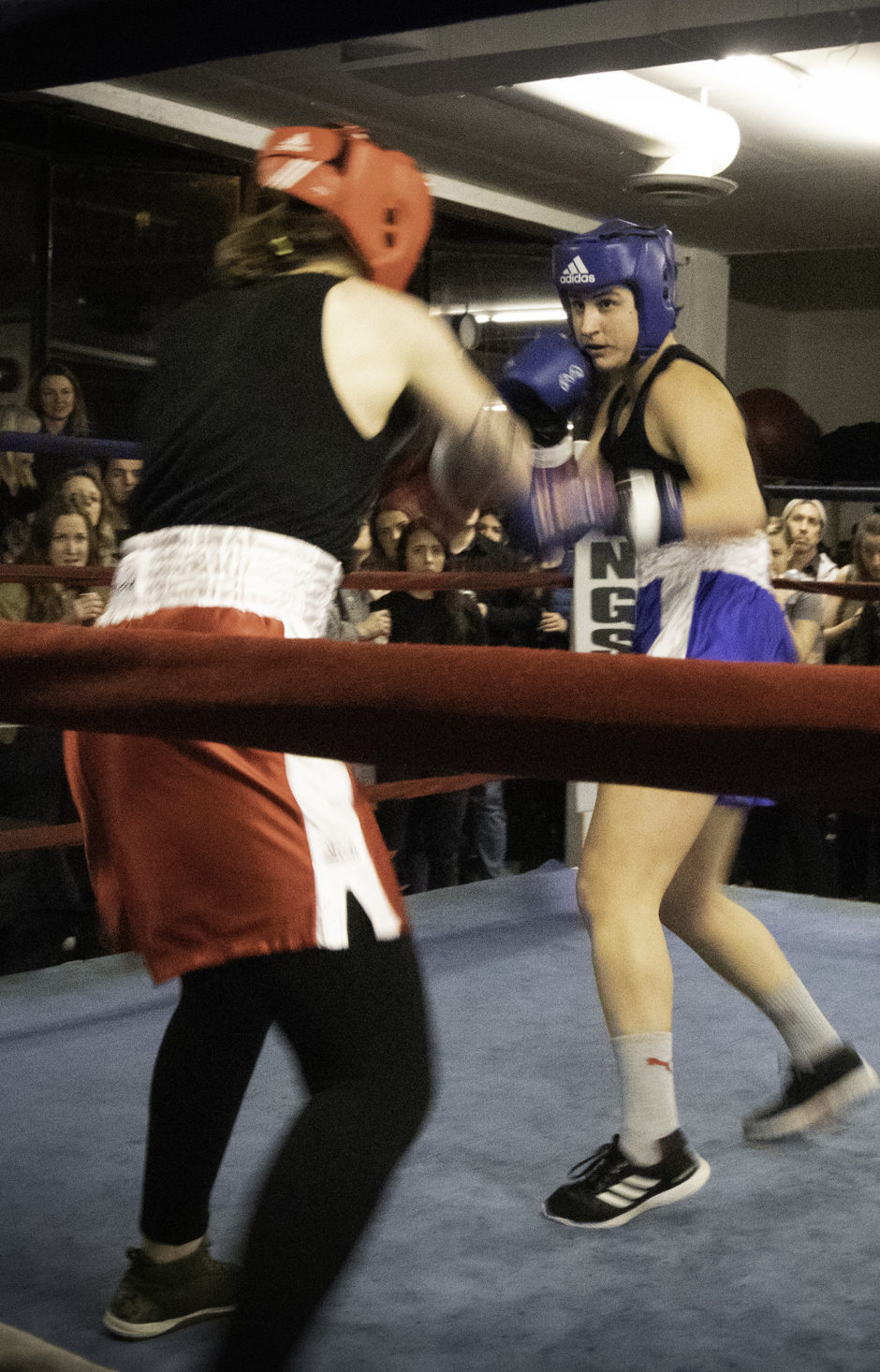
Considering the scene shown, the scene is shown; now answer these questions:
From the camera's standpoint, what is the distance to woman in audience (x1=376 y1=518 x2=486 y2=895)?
128 inches

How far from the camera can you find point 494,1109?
181 cm

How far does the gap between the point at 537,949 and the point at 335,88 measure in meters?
3.46

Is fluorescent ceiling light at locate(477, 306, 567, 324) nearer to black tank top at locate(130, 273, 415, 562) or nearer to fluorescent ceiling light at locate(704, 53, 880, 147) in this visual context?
fluorescent ceiling light at locate(704, 53, 880, 147)

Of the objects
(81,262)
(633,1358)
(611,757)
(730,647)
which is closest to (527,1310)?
(633,1358)

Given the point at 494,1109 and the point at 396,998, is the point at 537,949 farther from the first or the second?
the point at 396,998

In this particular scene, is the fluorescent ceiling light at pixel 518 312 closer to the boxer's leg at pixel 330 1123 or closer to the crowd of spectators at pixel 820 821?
the crowd of spectators at pixel 820 821

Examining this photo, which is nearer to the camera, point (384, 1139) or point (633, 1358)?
point (384, 1139)

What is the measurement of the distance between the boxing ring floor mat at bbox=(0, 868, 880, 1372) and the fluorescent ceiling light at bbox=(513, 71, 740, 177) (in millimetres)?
3453

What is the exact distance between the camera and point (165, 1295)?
1202 millimetres

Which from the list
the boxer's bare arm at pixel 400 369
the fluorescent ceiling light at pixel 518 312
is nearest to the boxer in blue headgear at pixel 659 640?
the boxer's bare arm at pixel 400 369

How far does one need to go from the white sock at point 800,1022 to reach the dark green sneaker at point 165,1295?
2.48ft

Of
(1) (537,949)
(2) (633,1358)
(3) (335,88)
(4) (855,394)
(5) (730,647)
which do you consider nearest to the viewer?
(2) (633,1358)

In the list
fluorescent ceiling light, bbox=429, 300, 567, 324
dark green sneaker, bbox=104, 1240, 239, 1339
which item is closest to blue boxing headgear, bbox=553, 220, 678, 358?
dark green sneaker, bbox=104, 1240, 239, 1339

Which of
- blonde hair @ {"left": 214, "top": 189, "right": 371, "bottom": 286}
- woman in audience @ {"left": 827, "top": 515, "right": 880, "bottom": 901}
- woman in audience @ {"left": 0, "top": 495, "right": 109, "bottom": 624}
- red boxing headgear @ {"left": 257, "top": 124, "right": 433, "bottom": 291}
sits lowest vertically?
woman in audience @ {"left": 827, "top": 515, "right": 880, "bottom": 901}
